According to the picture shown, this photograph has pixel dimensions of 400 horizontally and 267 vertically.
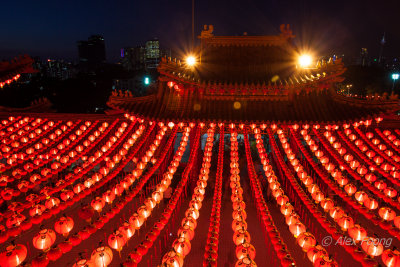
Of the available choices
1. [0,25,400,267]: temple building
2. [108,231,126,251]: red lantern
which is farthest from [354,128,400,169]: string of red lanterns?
[108,231,126,251]: red lantern

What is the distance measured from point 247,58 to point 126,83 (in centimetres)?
3740

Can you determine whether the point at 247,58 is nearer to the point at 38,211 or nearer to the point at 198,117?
the point at 198,117

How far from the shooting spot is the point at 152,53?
6662cm

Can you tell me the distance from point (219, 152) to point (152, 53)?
2473 inches

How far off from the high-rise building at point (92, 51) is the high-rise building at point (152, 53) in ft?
54.1

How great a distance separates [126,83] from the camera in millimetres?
44688

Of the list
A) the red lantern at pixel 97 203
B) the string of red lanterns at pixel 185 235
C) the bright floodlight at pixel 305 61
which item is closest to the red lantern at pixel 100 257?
the string of red lanterns at pixel 185 235

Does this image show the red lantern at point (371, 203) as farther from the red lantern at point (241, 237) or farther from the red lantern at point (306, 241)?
the red lantern at point (241, 237)

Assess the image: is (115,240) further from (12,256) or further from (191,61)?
(191,61)

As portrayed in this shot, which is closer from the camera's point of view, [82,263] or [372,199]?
[82,263]

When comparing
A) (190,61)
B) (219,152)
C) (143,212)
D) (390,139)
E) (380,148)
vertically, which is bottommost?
(143,212)

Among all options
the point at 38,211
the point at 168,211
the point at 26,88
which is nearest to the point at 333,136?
the point at 168,211

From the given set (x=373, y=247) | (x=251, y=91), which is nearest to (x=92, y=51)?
(x=251, y=91)

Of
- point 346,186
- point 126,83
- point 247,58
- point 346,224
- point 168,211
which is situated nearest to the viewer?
point 346,224
